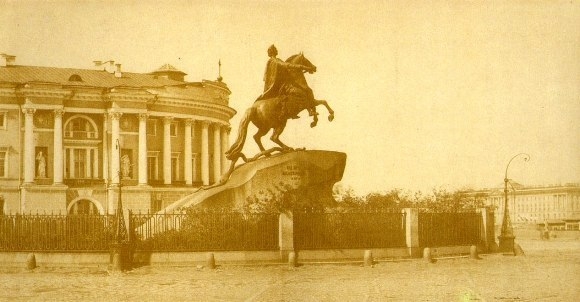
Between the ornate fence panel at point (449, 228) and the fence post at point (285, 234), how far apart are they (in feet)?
15.4

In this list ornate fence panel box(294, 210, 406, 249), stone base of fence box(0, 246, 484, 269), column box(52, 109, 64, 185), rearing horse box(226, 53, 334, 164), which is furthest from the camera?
column box(52, 109, 64, 185)

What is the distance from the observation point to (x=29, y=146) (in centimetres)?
5944

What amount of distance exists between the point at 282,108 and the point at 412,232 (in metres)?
5.35

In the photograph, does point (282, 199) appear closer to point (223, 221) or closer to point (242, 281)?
point (223, 221)

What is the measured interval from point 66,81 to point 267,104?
131 feet

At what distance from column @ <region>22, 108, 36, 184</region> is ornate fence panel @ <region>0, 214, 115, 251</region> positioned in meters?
35.2

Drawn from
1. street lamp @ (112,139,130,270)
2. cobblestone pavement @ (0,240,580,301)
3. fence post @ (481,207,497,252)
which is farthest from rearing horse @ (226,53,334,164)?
fence post @ (481,207,497,252)

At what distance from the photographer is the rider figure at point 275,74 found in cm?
2488

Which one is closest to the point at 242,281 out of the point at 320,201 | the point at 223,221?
the point at 223,221

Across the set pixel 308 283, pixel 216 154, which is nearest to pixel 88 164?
pixel 216 154

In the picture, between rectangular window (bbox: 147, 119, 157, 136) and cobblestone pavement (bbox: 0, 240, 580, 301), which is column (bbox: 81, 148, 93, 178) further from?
cobblestone pavement (bbox: 0, 240, 580, 301)

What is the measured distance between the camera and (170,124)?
66.0 meters

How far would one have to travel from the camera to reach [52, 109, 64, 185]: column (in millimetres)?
59969

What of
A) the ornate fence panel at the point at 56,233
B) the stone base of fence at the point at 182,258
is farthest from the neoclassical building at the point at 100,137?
the stone base of fence at the point at 182,258
